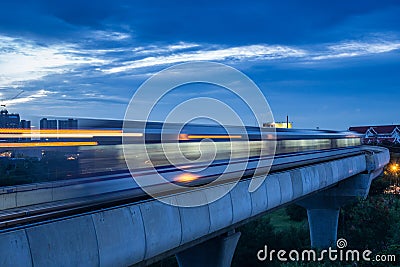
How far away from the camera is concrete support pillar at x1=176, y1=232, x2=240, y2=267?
13.2 meters

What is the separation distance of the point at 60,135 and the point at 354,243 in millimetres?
20338

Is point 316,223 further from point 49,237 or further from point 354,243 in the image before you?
point 49,237

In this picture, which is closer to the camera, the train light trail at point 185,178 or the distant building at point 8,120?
the distant building at point 8,120

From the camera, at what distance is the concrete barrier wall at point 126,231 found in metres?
5.80

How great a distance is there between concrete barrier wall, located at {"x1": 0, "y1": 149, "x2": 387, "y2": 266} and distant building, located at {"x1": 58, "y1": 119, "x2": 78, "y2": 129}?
3290 mm

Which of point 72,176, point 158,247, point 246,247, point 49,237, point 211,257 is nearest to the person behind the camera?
point 49,237

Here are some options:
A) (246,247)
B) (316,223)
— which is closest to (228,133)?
(246,247)

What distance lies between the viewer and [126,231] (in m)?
7.55

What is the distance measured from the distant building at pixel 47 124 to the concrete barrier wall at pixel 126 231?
10.7 ft

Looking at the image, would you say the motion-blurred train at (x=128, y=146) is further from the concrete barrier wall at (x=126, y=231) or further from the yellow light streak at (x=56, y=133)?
the concrete barrier wall at (x=126, y=231)

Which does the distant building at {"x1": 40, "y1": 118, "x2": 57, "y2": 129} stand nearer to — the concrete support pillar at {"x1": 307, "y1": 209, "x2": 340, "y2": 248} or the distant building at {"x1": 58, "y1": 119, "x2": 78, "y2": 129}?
the distant building at {"x1": 58, "y1": 119, "x2": 78, "y2": 129}

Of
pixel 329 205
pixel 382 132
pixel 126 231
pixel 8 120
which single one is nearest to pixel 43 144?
pixel 8 120

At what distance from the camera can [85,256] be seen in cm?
658

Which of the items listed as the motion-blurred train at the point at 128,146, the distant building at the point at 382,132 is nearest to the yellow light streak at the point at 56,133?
the motion-blurred train at the point at 128,146
